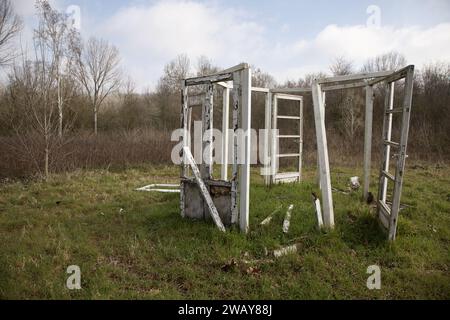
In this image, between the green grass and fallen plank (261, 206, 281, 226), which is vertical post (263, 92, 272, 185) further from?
fallen plank (261, 206, 281, 226)

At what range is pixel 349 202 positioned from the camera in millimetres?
5871

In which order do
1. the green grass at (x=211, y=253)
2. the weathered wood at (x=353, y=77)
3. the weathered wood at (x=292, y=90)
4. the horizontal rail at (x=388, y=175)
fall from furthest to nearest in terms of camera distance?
the weathered wood at (x=292, y=90) → the weathered wood at (x=353, y=77) → the horizontal rail at (x=388, y=175) → the green grass at (x=211, y=253)

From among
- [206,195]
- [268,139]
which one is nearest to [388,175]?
[206,195]

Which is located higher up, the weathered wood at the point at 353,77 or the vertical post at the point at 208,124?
the weathered wood at the point at 353,77

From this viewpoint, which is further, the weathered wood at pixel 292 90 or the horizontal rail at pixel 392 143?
the weathered wood at pixel 292 90

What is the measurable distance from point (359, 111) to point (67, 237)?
53.9ft

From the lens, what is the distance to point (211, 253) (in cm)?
383

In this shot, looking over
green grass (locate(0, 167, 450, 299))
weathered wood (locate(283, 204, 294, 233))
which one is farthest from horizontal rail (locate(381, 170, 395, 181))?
weathered wood (locate(283, 204, 294, 233))

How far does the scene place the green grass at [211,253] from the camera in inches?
122

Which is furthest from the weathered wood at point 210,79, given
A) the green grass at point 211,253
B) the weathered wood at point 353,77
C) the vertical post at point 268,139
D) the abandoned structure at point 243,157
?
the vertical post at point 268,139

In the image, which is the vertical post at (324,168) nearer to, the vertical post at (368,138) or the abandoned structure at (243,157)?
the abandoned structure at (243,157)

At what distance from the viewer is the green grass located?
3.09m
